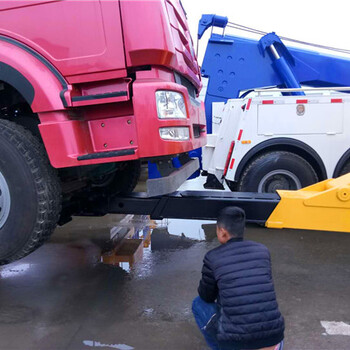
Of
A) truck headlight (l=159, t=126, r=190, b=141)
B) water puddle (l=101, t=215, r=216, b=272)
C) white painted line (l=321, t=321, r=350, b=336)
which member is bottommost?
water puddle (l=101, t=215, r=216, b=272)

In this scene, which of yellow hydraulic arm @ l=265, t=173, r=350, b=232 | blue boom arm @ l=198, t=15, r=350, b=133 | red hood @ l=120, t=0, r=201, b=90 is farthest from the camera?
blue boom arm @ l=198, t=15, r=350, b=133

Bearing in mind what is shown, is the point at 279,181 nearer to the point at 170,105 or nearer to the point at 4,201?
the point at 170,105

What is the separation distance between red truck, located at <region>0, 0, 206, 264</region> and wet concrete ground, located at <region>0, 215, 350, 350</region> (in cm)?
78

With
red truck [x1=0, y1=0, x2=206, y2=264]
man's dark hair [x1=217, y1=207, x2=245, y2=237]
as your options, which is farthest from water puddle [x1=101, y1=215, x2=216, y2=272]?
man's dark hair [x1=217, y1=207, x2=245, y2=237]

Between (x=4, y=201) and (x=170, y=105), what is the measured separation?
4.31 feet

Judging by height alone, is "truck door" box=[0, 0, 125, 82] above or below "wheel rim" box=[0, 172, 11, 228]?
above

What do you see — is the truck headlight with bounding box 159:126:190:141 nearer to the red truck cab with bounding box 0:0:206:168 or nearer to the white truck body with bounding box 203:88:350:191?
the red truck cab with bounding box 0:0:206:168

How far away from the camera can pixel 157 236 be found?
5215mm

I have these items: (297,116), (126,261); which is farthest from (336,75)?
(126,261)

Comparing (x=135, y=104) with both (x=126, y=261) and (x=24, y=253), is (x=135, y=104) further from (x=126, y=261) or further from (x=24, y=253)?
(x=126, y=261)

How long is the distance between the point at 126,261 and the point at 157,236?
1.08 metres

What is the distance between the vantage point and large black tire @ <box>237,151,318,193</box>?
17.3ft

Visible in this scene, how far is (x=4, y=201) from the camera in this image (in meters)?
2.56

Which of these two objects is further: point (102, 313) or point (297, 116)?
point (297, 116)
